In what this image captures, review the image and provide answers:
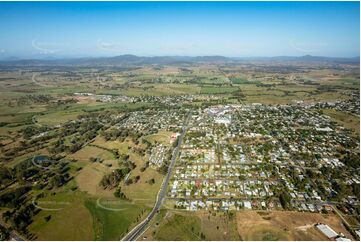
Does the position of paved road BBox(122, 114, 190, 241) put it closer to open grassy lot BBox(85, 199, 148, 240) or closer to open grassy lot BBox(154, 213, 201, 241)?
open grassy lot BBox(85, 199, 148, 240)

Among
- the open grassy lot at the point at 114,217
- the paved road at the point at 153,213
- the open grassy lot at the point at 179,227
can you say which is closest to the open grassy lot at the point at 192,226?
the open grassy lot at the point at 179,227

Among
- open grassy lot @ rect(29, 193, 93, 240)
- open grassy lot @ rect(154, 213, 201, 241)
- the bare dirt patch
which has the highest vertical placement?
the bare dirt patch

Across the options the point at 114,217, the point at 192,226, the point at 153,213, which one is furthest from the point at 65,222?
the point at 192,226

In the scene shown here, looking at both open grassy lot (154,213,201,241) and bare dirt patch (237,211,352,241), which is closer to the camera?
bare dirt patch (237,211,352,241)

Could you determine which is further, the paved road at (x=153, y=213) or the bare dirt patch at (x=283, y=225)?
the paved road at (x=153, y=213)

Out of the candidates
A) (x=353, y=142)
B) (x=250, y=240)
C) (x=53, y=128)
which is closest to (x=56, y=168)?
(x=53, y=128)

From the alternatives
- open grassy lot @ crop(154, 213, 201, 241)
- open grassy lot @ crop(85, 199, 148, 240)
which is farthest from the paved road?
open grassy lot @ crop(154, 213, 201, 241)

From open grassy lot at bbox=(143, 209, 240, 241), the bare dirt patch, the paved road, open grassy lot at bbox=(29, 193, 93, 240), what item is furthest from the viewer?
open grassy lot at bbox=(29, 193, 93, 240)

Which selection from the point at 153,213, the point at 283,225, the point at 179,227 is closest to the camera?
the point at 283,225

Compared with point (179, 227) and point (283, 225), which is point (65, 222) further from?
point (283, 225)

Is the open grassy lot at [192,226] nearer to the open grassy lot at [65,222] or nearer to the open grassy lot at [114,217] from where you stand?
the open grassy lot at [114,217]

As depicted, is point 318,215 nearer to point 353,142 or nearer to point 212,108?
point 353,142
